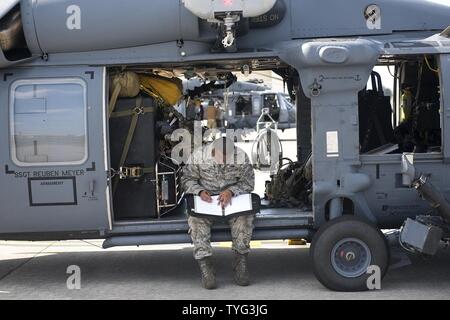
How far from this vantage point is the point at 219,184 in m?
6.87

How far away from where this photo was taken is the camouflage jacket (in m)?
6.84

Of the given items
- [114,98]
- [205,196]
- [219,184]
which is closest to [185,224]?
[205,196]

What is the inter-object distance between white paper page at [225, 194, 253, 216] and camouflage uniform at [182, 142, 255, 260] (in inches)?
2.6

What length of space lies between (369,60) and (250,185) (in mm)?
1656

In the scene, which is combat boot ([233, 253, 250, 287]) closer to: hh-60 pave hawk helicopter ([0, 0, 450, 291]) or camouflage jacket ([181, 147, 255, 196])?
hh-60 pave hawk helicopter ([0, 0, 450, 291])

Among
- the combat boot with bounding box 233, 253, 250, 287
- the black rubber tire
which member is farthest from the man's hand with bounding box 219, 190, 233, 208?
the black rubber tire

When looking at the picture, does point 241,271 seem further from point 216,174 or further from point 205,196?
point 216,174

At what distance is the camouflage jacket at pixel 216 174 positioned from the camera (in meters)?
6.84

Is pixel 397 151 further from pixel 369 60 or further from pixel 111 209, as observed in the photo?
pixel 111 209

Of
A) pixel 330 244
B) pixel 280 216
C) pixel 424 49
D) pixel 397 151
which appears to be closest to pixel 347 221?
pixel 330 244

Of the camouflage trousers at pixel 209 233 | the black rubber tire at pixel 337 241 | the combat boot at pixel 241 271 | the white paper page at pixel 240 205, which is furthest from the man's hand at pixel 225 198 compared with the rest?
the black rubber tire at pixel 337 241

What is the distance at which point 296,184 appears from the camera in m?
7.91

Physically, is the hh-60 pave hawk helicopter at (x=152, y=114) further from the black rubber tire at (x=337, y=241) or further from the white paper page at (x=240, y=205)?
the white paper page at (x=240, y=205)
